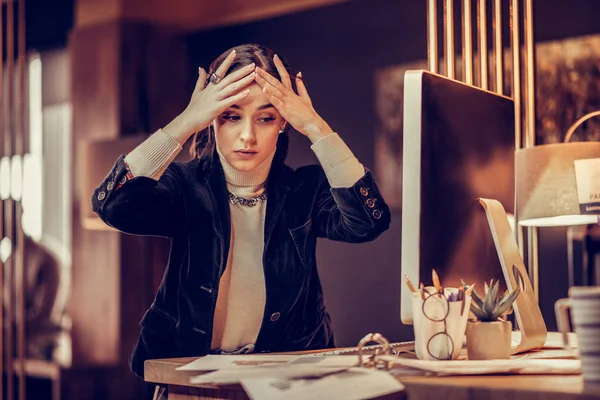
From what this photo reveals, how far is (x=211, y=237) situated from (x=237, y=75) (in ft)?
1.00

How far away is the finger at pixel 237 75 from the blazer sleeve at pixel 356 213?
27 cm

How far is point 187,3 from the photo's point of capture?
5.80m

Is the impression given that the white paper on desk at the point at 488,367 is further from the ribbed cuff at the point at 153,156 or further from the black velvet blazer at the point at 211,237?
the ribbed cuff at the point at 153,156

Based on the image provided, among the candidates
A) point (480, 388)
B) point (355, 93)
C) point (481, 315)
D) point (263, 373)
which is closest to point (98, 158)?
point (355, 93)

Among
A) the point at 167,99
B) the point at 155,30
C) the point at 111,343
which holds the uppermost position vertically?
the point at 155,30

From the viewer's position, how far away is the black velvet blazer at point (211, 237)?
164cm

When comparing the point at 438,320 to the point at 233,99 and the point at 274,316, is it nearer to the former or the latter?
the point at 274,316

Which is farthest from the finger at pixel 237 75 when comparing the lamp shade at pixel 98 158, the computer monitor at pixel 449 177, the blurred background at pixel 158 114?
the blurred background at pixel 158 114

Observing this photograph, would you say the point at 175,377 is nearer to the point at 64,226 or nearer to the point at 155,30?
the point at 155,30

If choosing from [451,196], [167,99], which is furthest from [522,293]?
[167,99]

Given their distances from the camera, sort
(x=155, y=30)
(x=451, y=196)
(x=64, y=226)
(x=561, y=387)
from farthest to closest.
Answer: (x=64, y=226) < (x=155, y=30) < (x=451, y=196) < (x=561, y=387)

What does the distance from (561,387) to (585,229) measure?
3.02 metres

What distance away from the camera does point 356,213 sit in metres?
1.67

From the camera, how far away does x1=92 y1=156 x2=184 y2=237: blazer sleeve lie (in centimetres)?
163
